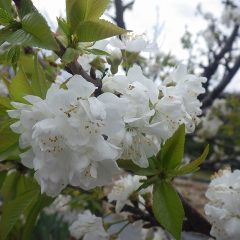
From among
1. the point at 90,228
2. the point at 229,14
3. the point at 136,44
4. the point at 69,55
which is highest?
the point at 69,55

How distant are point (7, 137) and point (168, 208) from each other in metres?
0.28

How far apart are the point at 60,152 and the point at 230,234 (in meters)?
0.43

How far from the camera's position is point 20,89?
0.64 metres

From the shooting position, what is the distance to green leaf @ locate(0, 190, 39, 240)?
0.75m

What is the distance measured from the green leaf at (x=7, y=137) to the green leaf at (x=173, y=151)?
24cm

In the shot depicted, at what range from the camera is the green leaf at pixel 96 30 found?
0.54 m

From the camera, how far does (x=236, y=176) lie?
2.85 ft

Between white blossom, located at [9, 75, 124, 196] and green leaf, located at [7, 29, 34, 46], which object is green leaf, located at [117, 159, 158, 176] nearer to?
white blossom, located at [9, 75, 124, 196]

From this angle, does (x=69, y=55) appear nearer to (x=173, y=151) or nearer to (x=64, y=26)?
(x=64, y=26)

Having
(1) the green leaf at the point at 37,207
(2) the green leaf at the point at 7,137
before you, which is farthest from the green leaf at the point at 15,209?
(2) the green leaf at the point at 7,137

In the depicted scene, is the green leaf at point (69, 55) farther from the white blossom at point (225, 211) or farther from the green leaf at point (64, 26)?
the white blossom at point (225, 211)

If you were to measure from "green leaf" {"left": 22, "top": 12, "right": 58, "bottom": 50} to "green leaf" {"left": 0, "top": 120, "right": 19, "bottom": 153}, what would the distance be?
0.49 feet

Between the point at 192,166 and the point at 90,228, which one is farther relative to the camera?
the point at 90,228

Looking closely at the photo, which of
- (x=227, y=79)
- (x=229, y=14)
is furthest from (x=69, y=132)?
(x=229, y=14)
